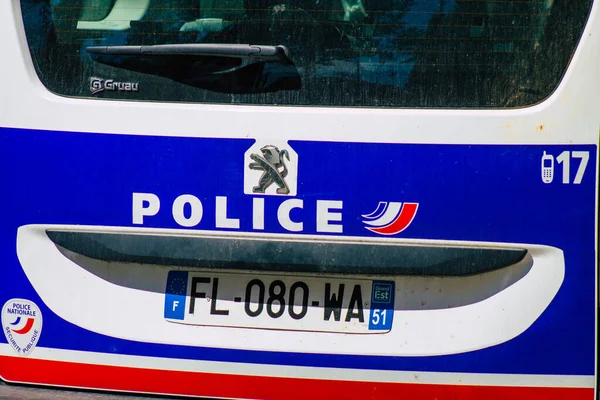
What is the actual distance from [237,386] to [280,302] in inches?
10.7

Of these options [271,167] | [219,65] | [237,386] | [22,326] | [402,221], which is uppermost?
[219,65]

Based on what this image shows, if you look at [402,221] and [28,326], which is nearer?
[402,221]

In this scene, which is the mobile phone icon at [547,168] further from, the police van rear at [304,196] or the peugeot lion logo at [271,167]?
the peugeot lion logo at [271,167]

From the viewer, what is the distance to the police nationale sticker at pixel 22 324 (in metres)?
2.50

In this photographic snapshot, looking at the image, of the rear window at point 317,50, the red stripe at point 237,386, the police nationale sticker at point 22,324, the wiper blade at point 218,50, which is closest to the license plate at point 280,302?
the red stripe at point 237,386

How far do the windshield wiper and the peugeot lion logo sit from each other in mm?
176

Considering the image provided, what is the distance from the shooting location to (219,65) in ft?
7.75

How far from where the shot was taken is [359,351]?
2.37 meters

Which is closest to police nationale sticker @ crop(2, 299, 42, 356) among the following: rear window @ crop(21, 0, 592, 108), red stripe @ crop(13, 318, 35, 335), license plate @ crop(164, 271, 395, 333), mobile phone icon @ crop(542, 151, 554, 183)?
red stripe @ crop(13, 318, 35, 335)

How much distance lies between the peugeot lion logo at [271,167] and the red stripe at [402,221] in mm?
281

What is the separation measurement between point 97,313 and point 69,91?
64 centimetres

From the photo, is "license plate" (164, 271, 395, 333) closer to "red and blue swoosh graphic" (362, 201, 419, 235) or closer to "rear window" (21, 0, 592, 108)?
"red and blue swoosh graphic" (362, 201, 419, 235)

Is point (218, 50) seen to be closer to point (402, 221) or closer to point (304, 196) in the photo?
point (304, 196)

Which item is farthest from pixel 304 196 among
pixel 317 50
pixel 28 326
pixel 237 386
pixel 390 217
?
pixel 28 326
